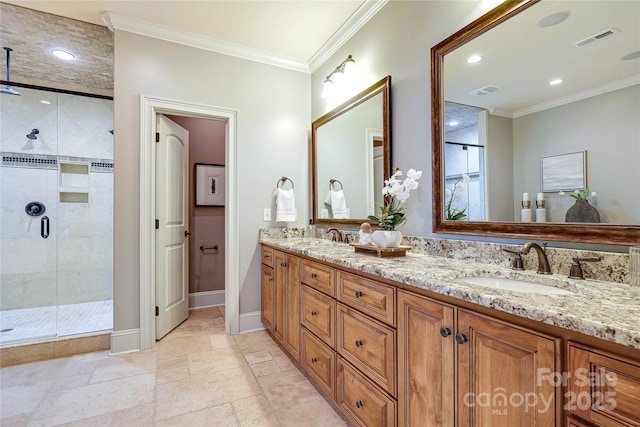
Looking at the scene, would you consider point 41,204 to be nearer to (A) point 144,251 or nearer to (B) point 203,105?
(A) point 144,251

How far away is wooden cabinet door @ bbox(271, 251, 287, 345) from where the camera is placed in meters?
2.30

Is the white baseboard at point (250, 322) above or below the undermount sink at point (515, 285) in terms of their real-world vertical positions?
below

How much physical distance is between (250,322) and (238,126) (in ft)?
6.20

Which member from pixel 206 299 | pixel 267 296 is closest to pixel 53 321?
pixel 206 299

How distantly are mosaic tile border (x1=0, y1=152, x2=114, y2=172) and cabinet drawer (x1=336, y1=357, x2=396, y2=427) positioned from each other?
3.71 metres

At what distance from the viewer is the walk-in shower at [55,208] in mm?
3189

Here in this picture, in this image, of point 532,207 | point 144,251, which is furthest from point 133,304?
point 532,207

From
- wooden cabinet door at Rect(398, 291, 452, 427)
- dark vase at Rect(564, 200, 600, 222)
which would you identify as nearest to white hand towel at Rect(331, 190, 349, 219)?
wooden cabinet door at Rect(398, 291, 452, 427)

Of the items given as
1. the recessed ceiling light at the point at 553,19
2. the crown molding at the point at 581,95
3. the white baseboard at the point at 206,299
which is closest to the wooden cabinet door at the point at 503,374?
the crown molding at the point at 581,95

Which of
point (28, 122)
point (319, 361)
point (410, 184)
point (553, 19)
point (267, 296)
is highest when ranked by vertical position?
point (28, 122)

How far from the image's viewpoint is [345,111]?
8.25ft

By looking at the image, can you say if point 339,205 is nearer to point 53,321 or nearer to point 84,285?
point 53,321

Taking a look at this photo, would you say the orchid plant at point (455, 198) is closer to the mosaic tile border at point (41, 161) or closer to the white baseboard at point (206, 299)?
the white baseboard at point (206, 299)

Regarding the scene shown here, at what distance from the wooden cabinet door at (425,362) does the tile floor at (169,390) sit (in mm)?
684
